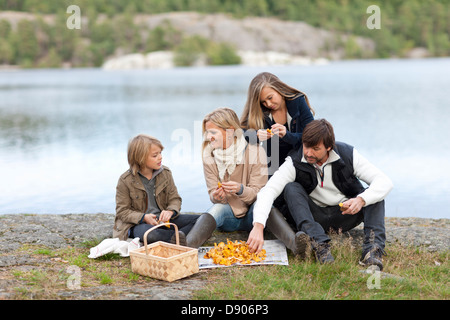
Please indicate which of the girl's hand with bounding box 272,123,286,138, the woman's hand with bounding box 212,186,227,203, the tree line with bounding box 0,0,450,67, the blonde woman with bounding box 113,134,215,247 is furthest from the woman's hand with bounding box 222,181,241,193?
the tree line with bounding box 0,0,450,67

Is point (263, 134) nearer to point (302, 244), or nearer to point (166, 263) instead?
point (302, 244)

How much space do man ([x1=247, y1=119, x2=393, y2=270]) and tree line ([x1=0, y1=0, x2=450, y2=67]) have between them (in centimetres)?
7889

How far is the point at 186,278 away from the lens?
367cm

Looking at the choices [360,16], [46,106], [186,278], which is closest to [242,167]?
[186,278]

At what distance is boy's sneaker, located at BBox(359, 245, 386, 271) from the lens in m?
3.77

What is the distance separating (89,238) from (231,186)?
153cm

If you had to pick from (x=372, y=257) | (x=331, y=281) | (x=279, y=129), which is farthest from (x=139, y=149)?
(x=372, y=257)

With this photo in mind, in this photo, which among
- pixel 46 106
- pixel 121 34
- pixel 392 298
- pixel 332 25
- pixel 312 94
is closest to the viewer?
pixel 392 298

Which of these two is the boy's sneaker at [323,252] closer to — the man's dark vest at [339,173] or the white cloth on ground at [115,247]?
the man's dark vest at [339,173]

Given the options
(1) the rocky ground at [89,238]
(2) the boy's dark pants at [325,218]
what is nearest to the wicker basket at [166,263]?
(1) the rocky ground at [89,238]

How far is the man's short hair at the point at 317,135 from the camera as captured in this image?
154 inches

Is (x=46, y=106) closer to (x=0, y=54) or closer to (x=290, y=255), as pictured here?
(x=290, y=255)

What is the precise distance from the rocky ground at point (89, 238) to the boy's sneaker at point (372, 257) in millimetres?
539

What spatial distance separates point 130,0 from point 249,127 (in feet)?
354
